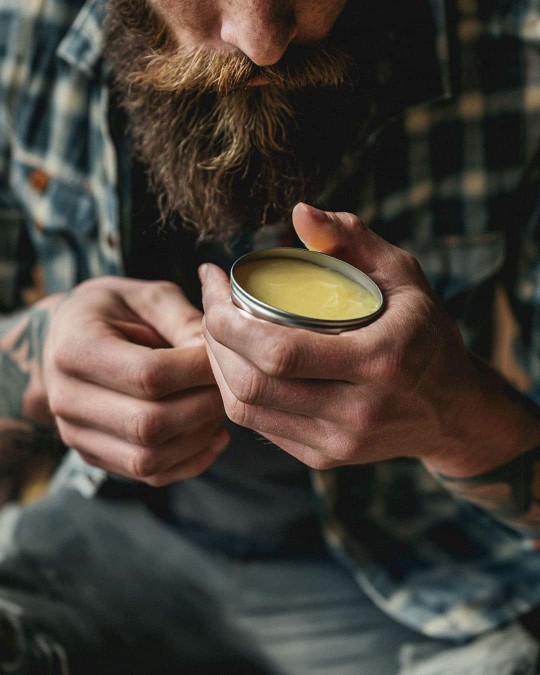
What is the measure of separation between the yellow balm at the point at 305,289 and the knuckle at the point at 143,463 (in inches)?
9.3

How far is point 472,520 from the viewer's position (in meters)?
0.98

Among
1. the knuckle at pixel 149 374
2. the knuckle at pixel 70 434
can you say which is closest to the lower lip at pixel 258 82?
the knuckle at pixel 149 374

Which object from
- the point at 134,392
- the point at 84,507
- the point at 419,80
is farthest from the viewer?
the point at 84,507

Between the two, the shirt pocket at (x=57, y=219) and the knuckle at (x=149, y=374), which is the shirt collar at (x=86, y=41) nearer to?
A: the shirt pocket at (x=57, y=219)

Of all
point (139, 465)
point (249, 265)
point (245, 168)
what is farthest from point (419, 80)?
point (139, 465)

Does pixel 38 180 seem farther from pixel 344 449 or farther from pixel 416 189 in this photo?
pixel 344 449

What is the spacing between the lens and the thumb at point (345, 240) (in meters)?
0.51

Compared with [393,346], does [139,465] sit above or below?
below

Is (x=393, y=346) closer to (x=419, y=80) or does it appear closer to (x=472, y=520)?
(x=419, y=80)

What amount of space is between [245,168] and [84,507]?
60 cm

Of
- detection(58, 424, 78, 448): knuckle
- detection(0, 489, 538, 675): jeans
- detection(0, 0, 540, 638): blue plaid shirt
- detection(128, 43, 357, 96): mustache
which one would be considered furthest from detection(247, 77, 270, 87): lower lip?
detection(0, 489, 538, 675): jeans

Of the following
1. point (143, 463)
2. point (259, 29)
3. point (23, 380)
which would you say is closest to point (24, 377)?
point (23, 380)

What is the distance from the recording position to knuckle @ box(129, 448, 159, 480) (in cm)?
66

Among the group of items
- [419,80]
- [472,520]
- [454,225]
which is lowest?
[472,520]
